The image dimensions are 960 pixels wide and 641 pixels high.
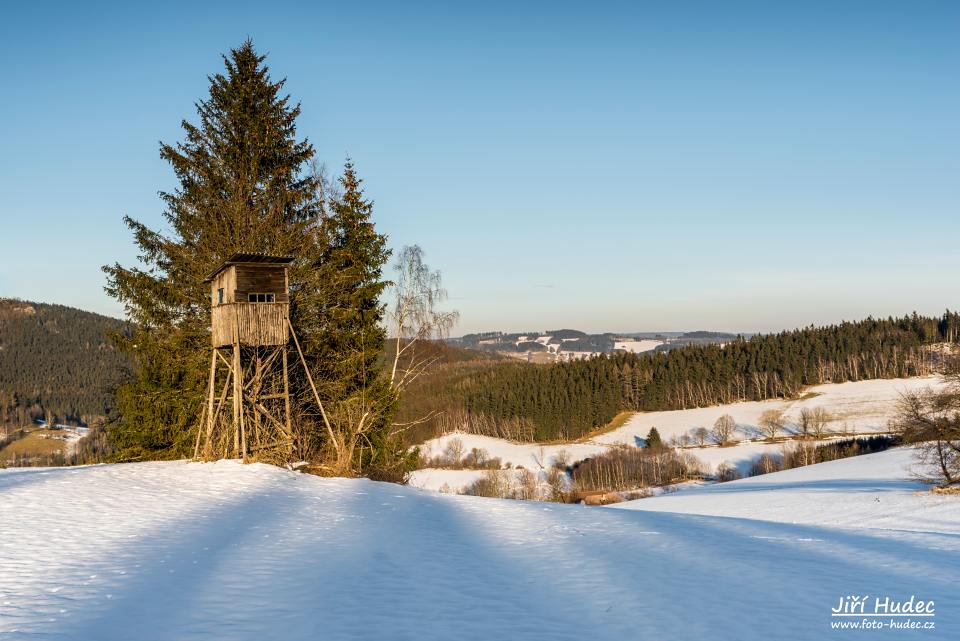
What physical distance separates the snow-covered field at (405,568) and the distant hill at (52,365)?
148 meters

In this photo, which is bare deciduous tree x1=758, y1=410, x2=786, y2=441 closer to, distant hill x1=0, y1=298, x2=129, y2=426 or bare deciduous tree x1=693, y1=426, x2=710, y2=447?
bare deciduous tree x1=693, y1=426, x2=710, y2=447

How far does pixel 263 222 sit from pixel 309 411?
787cm

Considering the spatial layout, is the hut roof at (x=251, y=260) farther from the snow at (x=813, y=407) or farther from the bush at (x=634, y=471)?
the snow at (x=813, y=407)

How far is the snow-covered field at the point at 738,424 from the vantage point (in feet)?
259

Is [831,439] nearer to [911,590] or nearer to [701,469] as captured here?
[701,469]

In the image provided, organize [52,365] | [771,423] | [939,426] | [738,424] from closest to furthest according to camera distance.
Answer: [939,426] → [771,423] → [738,424] → [52,365]

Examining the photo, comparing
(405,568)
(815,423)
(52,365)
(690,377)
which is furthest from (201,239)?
(52,365)

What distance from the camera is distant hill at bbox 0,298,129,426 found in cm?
15438

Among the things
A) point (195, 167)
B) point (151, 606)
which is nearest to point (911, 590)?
point (151, 606)

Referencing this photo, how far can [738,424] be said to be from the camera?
9350 centimetres

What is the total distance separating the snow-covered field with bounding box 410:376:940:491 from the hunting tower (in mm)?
54074

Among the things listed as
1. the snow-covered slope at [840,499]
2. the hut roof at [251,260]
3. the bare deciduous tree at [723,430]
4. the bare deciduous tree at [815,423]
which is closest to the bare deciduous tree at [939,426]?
the snow-covered slope at [840,499]

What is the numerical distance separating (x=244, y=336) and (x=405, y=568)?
493 inches

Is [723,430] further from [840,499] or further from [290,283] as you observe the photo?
[290,283]
